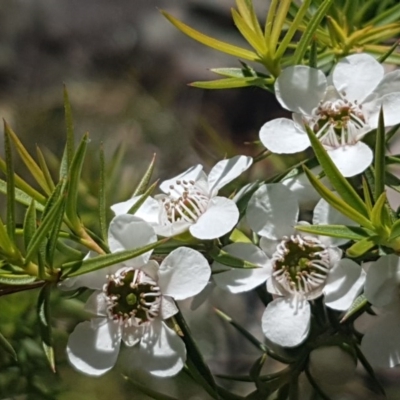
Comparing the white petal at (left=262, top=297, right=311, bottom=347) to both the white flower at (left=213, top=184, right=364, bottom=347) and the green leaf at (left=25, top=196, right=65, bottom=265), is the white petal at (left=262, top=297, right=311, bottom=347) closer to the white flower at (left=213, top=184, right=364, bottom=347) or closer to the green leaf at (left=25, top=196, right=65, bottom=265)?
the white flower at (left=213, top=184, right=364, bottom=347)

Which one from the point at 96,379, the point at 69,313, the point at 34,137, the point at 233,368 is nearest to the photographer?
the point at 69,313

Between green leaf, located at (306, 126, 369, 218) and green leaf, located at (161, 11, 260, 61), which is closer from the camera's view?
green leaf, located at (306, 126, 369, 218)

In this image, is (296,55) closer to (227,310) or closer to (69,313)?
(69,313)

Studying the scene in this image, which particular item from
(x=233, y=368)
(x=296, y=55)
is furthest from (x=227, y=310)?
(x=296, y=55)

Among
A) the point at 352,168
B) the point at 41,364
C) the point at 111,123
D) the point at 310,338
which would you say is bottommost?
the point at 111,123

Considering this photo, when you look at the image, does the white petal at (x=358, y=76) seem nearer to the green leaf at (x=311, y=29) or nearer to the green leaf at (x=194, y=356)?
the green leaf at (x=311, y=29)

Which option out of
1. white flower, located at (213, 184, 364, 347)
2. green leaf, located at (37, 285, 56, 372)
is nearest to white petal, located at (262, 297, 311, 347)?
white flower, located at (213, 184, 364, 347)

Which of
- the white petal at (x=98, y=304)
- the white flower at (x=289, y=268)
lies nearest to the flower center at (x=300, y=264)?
the white flower at (x=289, y=268)
